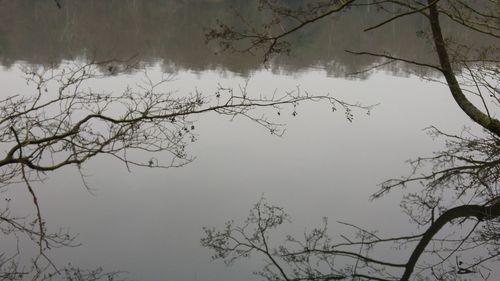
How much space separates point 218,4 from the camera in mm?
22734

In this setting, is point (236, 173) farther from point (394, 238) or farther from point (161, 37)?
point (161, 37)

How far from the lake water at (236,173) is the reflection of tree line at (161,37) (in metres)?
0.18

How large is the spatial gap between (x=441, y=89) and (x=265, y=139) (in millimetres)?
4883

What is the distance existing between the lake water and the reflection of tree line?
0.59 ft

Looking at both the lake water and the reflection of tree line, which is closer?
the lake water

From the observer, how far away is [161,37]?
48.9 feet

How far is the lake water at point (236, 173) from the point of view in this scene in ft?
11.6

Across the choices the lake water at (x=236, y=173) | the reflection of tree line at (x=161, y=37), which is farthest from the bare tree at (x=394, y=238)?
the reflection of tree line at (x=161, y=37)

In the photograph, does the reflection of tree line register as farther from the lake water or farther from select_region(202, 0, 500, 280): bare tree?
select_region(202, 0, 500, 280): bare tree

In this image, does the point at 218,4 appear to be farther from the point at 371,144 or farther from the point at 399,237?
the point at 399,237

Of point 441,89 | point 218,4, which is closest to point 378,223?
point 441,89

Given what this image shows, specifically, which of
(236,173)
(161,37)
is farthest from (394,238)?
(161,37)

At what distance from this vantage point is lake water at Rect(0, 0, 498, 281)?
354cm

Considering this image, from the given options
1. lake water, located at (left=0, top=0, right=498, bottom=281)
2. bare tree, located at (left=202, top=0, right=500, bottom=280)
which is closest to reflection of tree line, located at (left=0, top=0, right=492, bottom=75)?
lake water, located at (left=0, top=0, right=498, bottom=281)
